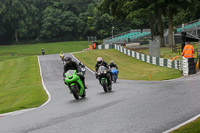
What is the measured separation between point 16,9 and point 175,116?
308 feet

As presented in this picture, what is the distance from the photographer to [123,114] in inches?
347

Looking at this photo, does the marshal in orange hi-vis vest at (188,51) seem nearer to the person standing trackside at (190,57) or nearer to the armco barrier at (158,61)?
the person standing trackside at (190,57)

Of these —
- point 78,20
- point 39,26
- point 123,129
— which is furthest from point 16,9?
point 123,129

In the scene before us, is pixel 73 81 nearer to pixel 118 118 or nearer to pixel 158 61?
pixel 118 118

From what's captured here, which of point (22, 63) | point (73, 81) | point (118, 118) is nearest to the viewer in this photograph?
point (118, 118)

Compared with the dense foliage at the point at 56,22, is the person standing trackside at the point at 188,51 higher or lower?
lower

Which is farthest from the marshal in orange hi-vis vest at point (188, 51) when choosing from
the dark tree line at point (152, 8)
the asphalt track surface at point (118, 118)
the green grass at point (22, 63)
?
the dark tree line at point (152, 8)

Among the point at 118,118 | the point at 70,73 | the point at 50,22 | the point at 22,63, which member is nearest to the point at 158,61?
the point at 22,63

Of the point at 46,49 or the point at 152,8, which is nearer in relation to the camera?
the point at 152,8

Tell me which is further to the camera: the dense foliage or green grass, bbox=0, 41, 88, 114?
the dense foliage

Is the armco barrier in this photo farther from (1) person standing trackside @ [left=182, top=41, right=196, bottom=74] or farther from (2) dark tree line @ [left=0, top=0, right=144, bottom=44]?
(2) dark tree line @ [left=0, top=0, right=144, bottom=44]

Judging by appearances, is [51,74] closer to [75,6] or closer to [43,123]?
[43,123]

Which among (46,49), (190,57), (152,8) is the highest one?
(152,8)

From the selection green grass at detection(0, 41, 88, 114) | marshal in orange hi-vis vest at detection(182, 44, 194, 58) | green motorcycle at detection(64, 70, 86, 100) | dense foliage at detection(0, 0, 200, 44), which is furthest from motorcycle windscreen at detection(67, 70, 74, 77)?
dense foliage at detection(0, 0, 200, 44)
